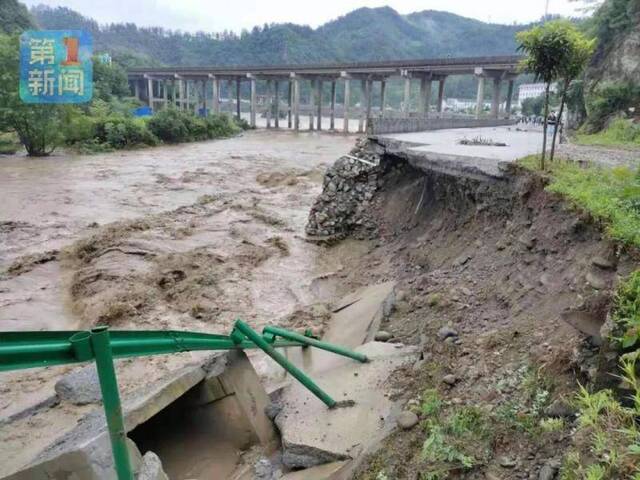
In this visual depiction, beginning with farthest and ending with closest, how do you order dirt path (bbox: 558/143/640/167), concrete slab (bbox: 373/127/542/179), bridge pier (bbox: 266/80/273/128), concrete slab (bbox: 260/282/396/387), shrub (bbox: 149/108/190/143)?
bridge pier (bbox: 266/80/273/128) → shrub (bbox: 149/108/190/143) → dirt path (bbox: 558/143/640/167) → concrete slab (bbox: 373/127/542/179) → concrete slab (bbox: 260/282/396/387)

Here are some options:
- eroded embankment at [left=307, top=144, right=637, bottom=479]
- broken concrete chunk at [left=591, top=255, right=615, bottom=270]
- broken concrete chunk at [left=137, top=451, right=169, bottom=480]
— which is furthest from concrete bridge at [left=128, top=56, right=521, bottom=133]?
broken concrete chunk at [left=137, top=451, right=169, bottom=480]

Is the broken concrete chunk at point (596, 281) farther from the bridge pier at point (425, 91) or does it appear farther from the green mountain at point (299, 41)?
the green mountain at point (299, 41)

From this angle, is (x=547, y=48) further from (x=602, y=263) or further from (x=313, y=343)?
(x=313, y=343)

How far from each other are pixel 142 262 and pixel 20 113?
73.1ft

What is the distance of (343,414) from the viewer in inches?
182

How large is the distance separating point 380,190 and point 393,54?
138 metres

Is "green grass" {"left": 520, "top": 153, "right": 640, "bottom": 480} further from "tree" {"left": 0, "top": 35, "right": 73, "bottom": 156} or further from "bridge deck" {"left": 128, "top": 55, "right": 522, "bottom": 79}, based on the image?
"bridge deck" {"left": 128, "top": 55, "right": 522, "bottom": 79}

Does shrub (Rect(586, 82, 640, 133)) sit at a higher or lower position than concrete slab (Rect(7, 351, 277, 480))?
higher

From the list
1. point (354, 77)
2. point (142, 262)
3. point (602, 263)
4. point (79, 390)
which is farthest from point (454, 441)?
point (354, 77)

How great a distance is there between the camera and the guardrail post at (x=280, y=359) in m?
4.48

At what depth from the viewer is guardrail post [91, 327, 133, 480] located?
2.08 meters

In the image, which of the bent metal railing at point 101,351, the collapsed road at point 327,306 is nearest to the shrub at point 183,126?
the collapsed road at point 327,306

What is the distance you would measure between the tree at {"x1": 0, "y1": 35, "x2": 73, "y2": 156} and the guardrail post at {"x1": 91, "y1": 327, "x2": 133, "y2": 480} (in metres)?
30.6

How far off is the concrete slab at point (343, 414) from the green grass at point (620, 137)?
11709mm
